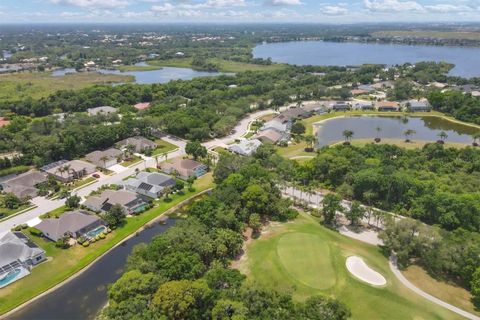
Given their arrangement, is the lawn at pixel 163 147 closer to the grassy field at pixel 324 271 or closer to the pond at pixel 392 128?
the pond at pixel 392 128

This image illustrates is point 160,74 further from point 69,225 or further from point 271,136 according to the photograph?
point 69,225

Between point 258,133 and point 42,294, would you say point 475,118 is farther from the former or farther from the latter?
point 42,294

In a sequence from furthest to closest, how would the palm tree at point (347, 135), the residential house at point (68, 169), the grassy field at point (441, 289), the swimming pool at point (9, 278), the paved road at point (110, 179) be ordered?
the palm tree at point (347, 135) < the residential house at point (68, 169) < the paved road at point (110, 179) < the swimming pool at point (9, 278) < the grassy field at point (441, 289)

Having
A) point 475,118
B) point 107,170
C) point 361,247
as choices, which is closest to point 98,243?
point 107,170

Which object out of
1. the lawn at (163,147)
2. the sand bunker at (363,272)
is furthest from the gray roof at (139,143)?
the sand bunker at (363,272)

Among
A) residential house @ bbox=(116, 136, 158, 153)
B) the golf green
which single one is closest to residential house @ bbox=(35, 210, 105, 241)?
the golf green
